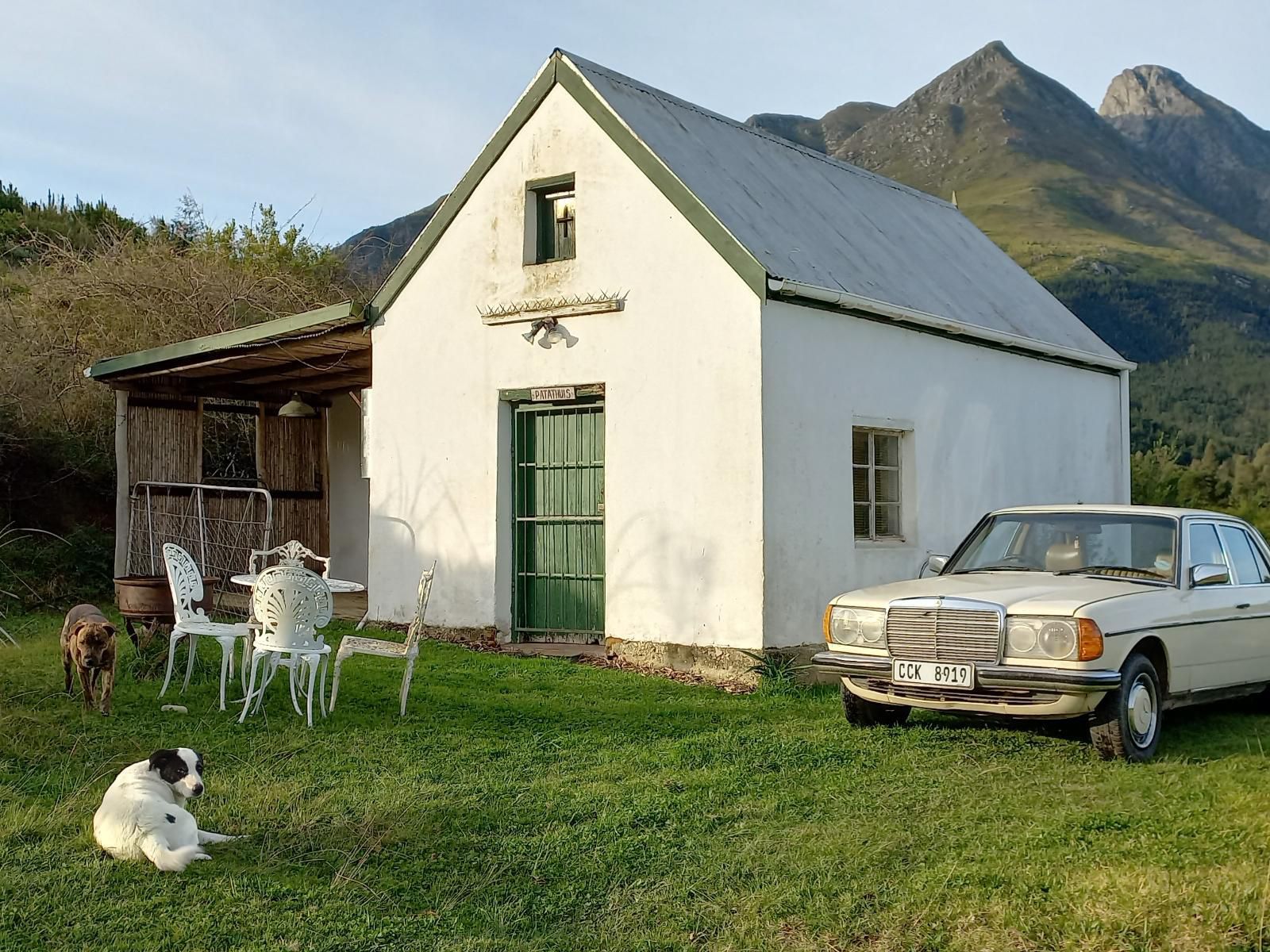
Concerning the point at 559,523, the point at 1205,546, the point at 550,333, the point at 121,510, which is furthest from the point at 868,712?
the point at 121,510

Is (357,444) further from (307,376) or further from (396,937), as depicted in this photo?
(396,937)

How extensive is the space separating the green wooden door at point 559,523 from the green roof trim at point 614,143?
192 cm

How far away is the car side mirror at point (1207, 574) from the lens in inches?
303

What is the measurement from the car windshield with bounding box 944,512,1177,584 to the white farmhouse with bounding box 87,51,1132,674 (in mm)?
2088

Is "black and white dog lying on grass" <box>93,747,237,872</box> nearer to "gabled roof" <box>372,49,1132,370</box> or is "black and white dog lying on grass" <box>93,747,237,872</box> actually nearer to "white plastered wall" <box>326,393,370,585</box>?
"gabled roof" <box>372,49,1132,370</box>

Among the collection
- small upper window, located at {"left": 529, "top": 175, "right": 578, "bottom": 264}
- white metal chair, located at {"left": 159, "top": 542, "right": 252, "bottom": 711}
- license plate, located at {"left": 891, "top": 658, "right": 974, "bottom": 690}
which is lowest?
license plate, located at {"left": 891, "top": 658, "right": 974, "bottom": 690}

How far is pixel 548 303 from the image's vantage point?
11461 millimetres

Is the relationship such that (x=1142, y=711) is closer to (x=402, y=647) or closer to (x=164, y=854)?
(x=402, y=647)

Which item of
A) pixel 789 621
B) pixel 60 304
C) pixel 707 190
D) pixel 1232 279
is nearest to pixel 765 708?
pixel 789 621

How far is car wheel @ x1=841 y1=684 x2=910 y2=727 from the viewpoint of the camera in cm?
791

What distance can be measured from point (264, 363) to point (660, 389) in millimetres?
5612

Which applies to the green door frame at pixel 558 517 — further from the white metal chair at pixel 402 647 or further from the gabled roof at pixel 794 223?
the white metal chair at pixel 402 647

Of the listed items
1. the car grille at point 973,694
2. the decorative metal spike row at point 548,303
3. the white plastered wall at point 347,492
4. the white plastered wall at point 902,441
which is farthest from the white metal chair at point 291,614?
the white plastered wall at point 347,492

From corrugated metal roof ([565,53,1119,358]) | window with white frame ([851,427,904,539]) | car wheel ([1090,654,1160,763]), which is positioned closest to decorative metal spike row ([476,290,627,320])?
corrugated metal roof ([565,53,1119,358])
